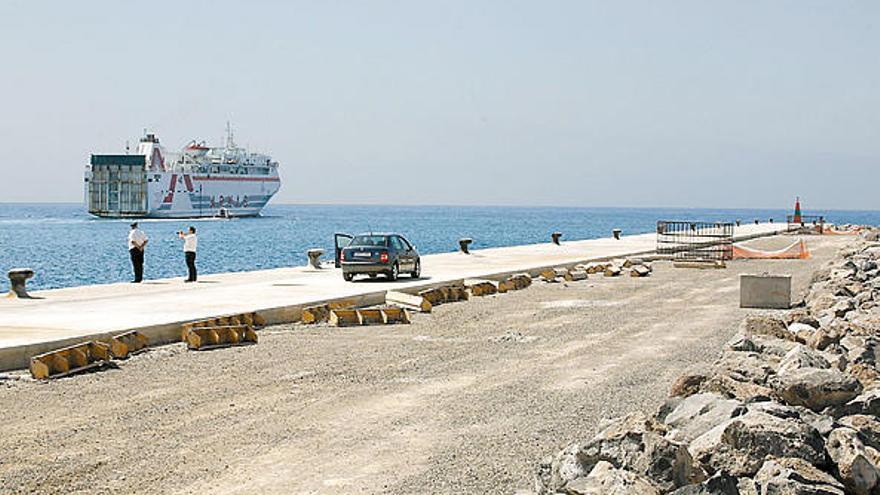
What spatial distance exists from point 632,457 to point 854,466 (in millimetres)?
1330

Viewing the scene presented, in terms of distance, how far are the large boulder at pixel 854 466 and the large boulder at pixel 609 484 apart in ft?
3.97

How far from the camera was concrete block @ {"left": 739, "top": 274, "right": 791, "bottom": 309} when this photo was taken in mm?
22922

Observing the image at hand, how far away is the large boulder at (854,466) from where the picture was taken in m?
6.75

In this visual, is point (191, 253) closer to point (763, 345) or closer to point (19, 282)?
point (19, 282)

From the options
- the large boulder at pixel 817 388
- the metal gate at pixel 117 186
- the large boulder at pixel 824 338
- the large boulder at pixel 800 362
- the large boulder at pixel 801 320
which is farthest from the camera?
the metal gate at pixel 117 186

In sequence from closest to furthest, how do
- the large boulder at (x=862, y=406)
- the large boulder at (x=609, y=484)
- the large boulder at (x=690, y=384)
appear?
the large boulder at (x=609, y=484)
the large boulder at (x=862, y=406)
the large boulder at (x=690, y=384)

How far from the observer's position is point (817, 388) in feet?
28.2

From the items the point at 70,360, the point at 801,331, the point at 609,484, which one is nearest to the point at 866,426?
the point at 609,484

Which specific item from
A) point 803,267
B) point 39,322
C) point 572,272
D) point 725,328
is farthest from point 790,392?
point 803,267

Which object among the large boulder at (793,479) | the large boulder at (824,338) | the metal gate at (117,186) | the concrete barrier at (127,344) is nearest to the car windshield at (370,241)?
the concrete barrier at (127,344)

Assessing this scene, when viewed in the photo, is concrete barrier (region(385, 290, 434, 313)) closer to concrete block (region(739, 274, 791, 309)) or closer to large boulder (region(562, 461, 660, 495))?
concrete block (region(739, 274, 791, 309))

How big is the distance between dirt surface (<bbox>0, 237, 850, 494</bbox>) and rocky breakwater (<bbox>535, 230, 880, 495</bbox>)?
1387 mm

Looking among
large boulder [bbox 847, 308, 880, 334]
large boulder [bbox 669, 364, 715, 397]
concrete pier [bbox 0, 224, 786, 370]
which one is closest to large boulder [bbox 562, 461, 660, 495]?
large boulder [bbox 669, 364, 715, 397]

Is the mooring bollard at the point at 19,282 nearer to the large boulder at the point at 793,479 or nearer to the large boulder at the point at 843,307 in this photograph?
the large boulder at the point at 843,307
